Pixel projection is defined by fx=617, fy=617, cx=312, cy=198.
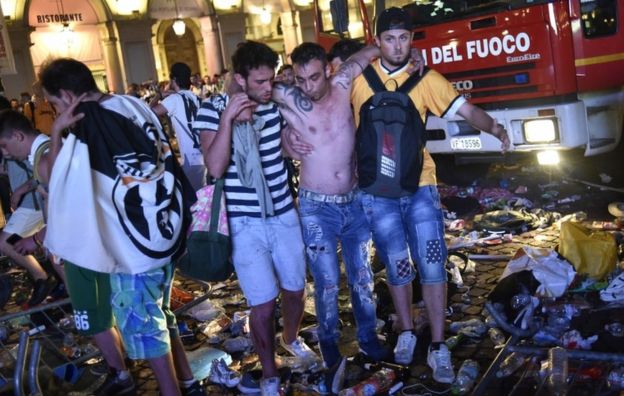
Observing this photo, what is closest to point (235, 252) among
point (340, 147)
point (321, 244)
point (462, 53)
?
point (321, 244)

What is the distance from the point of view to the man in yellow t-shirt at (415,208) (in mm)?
3758

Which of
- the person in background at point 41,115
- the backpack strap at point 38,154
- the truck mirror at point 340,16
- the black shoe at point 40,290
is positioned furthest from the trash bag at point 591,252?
the person in background at point 41,115

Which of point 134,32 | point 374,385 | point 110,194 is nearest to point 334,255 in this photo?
point 374,385

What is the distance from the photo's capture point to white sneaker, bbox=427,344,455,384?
365cm

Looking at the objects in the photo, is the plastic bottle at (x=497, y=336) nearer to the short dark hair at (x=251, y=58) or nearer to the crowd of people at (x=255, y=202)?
the crowd of people at (x=255, y=202)

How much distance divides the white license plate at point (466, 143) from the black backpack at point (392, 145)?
3.49 meters

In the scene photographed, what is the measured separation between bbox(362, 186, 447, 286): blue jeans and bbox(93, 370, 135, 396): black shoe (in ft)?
6.24

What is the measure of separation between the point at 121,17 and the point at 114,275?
65.7 ft

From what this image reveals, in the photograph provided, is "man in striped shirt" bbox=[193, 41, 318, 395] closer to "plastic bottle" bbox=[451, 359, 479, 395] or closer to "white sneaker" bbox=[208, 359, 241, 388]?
"white sneaker" bbox=[208, 359, 241, 388]

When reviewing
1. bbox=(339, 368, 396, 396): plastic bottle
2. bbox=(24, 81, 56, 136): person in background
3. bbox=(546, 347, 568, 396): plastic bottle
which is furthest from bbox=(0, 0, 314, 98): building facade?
bbox=(546, 347, 568, 396): plastic bottle

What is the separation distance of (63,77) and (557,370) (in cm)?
310

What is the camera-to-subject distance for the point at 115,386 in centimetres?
411

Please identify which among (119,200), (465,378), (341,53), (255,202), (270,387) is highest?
(341,53)

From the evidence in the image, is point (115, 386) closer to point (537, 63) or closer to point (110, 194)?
point (110, 194)
